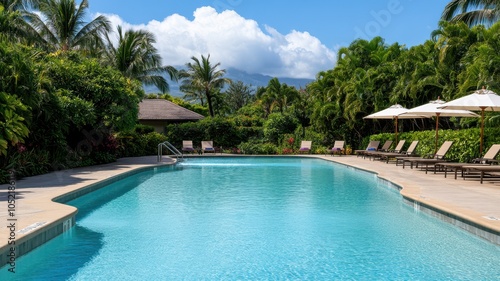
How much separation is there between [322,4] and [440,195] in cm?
891

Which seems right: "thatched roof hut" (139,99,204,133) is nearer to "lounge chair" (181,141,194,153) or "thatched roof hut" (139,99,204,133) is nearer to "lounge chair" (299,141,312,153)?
"lounge chair" (181,141,194,153)

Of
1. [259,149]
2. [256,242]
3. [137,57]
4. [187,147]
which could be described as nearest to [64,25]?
[137,57]

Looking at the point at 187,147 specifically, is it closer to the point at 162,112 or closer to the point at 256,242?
the point at 162,112

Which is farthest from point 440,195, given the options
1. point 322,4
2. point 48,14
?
point 48,14

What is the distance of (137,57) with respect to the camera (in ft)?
104

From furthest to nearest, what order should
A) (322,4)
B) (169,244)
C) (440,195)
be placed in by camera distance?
1. (322,4)
2. (440,195)
3. (169,244)

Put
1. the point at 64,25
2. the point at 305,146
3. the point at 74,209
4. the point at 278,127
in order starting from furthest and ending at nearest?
the point at 278,127, the point at 64,25, the point at 305,146, the point at 74,209

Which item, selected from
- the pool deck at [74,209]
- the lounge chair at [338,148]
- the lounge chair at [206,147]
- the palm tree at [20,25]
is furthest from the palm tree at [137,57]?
the pool deck at [74,209]

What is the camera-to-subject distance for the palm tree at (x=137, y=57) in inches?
1239

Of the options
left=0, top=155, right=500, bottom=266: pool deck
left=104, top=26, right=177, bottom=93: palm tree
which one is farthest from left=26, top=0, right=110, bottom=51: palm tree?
left=0, top=155, right=500, bottom=266: pool deck

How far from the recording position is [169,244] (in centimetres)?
693

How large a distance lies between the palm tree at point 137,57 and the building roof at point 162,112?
7.42ft

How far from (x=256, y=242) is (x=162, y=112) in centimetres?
2678

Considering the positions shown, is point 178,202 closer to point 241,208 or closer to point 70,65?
point 241,208
